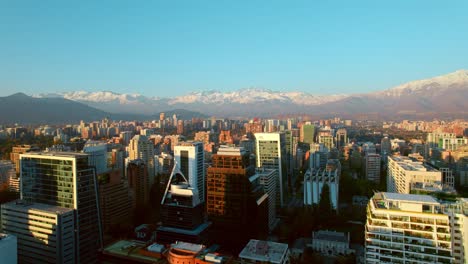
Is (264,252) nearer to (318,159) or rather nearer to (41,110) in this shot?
(318,159)

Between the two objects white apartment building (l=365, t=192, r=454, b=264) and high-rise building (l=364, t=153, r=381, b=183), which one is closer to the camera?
white apartment building (l=365, t=192, r=454, b=264)

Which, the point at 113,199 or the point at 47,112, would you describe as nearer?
the point at 113,199

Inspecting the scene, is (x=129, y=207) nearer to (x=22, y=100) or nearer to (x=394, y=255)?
(x=394, y=255)

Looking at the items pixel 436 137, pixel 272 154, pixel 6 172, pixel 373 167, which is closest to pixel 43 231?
pixel 272 154

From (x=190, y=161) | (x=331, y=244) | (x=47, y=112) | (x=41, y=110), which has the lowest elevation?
(x=331, y=244)

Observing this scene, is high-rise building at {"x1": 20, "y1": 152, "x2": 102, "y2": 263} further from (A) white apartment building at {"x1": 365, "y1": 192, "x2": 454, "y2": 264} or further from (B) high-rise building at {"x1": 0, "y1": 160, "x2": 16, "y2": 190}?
(B) high-rise building at {"x1": 0, "y1": 160, "x2": 16, "y2": 190}

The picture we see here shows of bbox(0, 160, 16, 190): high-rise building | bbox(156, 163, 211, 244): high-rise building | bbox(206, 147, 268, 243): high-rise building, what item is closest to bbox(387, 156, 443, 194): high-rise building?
bbox(206, 147, 268, 243): high-rise building

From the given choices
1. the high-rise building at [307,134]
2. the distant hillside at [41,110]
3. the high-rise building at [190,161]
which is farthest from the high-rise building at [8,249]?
the distant hillside at [41,110]
